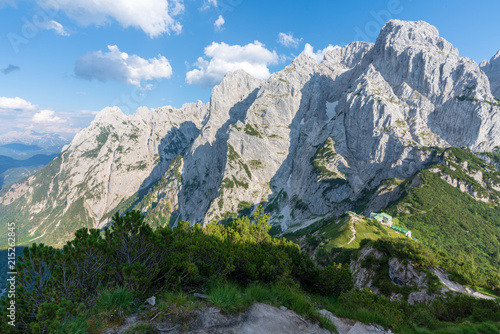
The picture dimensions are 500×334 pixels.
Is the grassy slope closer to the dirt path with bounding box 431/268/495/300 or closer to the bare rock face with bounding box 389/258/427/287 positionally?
the bare rock face with bounding box 389/258/427/287

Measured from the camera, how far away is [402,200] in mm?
148000

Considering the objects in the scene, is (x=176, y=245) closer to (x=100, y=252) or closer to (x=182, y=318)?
(x=100, y=252)

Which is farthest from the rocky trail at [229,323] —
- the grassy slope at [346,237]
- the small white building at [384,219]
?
the small white building at [384,219]

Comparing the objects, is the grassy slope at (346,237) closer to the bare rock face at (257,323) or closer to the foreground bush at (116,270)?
the foreground bush at (116,270)

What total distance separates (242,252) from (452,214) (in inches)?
7462

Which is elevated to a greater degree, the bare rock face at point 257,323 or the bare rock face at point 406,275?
the bare rock face at point 257,323

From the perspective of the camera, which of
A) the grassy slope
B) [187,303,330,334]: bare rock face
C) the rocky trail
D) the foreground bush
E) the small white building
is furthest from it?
the small white building

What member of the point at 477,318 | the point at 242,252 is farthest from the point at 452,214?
the point at 242,252

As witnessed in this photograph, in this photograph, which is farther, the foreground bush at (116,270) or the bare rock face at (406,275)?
the bare rock face at (406,275)

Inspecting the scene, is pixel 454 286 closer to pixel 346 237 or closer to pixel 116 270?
pixel 116 270

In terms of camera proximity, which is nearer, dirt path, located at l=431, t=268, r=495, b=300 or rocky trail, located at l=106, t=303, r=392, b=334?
rocky trail, located at l=106, t=303, r=392, b=334

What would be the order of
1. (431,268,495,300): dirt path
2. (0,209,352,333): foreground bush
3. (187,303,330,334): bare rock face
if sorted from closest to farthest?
(0,209,352,333): foreground bush → (187,303,330,334): bare rock face → (431,268,495,300): dirt path

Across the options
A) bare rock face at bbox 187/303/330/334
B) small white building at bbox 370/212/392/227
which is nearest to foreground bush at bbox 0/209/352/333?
bare rock face at bbox 187/303/330/334

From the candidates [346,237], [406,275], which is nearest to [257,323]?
[406,275]
